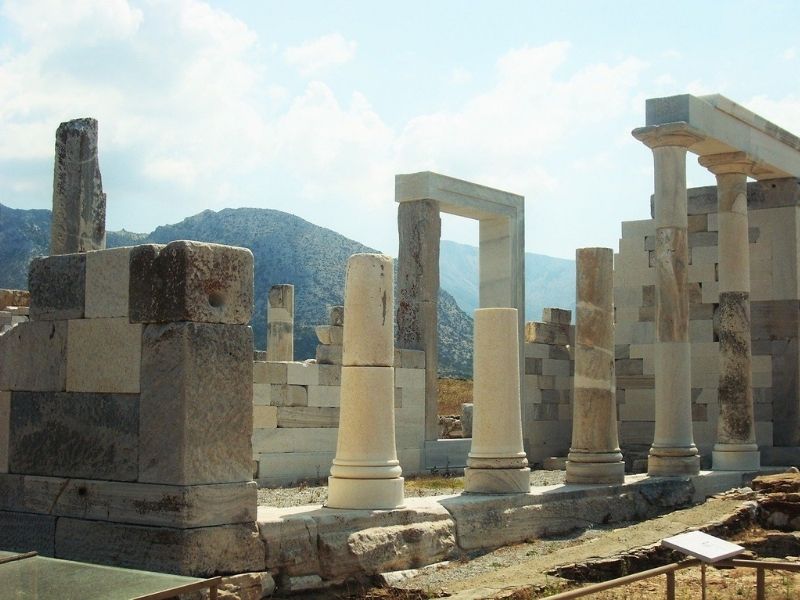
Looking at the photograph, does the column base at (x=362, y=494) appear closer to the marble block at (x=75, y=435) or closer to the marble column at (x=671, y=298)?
the marble block at (x=75, y=435)

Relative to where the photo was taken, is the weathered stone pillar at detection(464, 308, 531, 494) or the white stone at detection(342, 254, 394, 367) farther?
the weathered stone pillar at detection(464, 308, 531, 494)

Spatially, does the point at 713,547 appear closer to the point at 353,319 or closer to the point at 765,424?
the point at 353,319

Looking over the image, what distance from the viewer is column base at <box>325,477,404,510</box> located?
35.2 feet

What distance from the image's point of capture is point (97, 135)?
13500mm

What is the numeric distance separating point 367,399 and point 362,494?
3.02 ft

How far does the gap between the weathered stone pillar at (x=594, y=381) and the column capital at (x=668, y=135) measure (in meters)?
2.19

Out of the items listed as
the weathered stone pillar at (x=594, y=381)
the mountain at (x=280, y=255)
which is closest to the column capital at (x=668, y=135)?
the weathered stone pillar at (x=594, y=381)

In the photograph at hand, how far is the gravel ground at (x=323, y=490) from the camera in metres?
13.5

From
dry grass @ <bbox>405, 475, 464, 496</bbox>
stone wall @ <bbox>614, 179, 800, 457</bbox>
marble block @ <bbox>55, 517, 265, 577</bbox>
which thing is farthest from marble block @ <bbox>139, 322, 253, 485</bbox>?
stone wall @ <bbox>614, 179, 800, 457</bbox>

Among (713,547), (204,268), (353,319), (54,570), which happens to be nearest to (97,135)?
(353,319)

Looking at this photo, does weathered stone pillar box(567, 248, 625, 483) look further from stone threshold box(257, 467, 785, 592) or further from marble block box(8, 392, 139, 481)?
marble block box(8, 392, 139, 481)

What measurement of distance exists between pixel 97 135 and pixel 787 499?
9.37 meters

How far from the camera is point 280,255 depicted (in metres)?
84.5

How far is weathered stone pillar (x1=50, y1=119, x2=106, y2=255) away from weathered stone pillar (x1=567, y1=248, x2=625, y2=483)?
249 inches
